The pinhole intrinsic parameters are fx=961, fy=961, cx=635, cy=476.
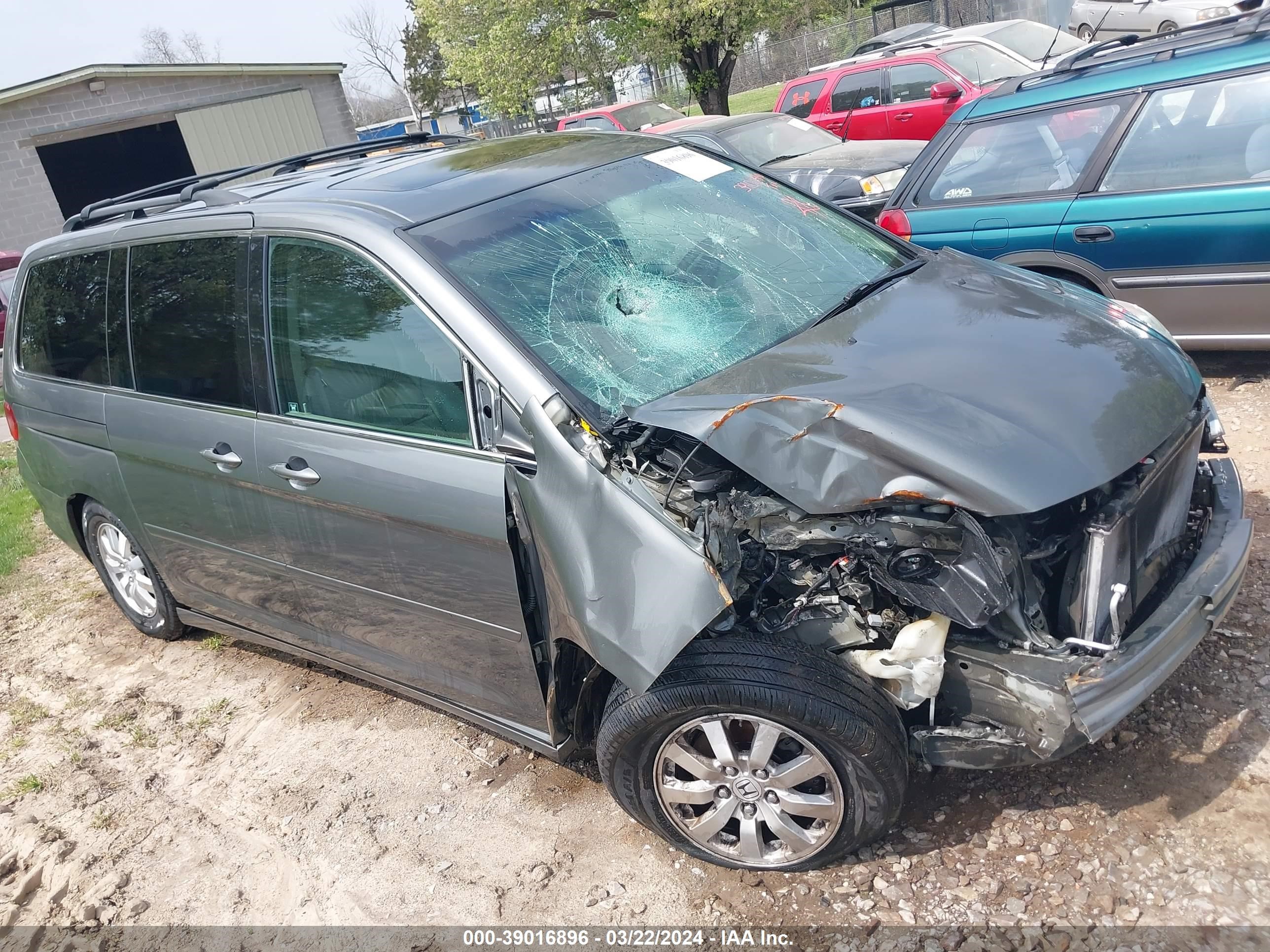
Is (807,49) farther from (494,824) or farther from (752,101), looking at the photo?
(494,824)

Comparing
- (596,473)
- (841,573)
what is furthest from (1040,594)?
(596,473)

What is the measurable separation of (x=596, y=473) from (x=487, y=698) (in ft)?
3.23

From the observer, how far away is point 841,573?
242 cm

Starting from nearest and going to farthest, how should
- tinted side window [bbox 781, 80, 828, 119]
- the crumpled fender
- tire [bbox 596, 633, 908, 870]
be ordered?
the crumpled fender, tire [bbox 596, 633, 908, 870], tinted side window [bbox 781, 80, 828, 119]

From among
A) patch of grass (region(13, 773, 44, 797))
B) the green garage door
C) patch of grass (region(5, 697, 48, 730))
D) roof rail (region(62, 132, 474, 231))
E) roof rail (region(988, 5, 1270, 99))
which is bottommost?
patch of grass (region(5, 697, 48, 730))

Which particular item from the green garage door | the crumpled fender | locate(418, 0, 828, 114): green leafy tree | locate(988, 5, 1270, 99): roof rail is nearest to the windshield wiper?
the crumpled fender

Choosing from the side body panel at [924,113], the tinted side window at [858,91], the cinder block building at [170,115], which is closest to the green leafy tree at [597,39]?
the cinder block building at [170,115]

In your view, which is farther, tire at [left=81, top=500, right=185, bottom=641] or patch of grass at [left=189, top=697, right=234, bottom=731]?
tire at [left=81, top=500, right=185, bottom=641]

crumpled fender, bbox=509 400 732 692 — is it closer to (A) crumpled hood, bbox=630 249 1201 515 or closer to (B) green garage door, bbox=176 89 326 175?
(A) crumpled hood, bbox=630 249 1201 515

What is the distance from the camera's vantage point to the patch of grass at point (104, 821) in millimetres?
3545

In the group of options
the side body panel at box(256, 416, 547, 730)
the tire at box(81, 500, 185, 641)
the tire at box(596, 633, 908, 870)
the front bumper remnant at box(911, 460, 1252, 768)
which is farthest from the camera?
the tire at box(81, 500, 185, 641)

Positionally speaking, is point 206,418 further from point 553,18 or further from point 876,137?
point 553,18

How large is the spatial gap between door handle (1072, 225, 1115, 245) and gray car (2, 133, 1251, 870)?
170cm

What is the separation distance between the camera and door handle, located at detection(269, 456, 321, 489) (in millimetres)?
3078
